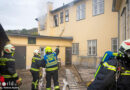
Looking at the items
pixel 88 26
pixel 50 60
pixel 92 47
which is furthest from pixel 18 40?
pixel 50 60

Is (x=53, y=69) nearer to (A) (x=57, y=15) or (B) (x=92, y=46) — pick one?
(B) (x=92, y=46)

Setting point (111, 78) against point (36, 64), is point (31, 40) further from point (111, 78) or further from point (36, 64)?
point (111, 78)

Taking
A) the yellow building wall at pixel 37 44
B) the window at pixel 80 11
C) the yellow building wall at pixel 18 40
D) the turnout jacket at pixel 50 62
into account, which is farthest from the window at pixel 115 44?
the yellow building wall at pixel 18 40

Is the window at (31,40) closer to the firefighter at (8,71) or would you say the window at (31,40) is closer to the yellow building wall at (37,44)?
the yellow building wall at (37,44)

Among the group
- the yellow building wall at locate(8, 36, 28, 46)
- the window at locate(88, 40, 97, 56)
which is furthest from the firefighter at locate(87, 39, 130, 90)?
the yellow building wall at locate(8, 36, 28, 46)

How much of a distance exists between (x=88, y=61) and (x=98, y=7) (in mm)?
5535

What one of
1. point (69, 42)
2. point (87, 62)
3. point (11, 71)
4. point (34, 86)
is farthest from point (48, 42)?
point (11, 71)

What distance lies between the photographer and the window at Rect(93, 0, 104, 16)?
13.2 m

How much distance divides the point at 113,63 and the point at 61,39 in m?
14.2

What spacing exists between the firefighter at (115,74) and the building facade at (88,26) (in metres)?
10.4

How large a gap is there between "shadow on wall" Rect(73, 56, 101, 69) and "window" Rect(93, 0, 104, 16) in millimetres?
4523

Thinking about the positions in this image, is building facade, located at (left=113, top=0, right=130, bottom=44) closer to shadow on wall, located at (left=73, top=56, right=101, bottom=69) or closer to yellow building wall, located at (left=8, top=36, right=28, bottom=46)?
shadow on wall, located at (left=73, top=56, right=101, bottom=69)

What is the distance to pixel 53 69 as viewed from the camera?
5613 millimetres

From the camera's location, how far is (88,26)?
48.3ft
